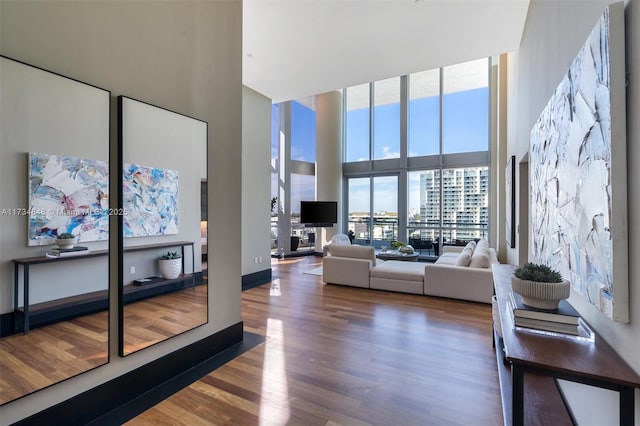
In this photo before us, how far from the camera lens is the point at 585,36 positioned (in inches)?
62.6

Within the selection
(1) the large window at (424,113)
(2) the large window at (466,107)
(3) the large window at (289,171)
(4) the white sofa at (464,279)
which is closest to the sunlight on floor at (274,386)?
(4) the white sofa at (464,279)

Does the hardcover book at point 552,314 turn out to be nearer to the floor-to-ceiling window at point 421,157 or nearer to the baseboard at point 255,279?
the baseboard at point 255,279

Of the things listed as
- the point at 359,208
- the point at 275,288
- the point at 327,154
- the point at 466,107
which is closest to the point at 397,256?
the point at 275,288

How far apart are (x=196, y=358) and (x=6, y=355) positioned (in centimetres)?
134

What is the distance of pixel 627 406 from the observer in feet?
3.50

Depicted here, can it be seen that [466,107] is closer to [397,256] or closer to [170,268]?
[397,256]

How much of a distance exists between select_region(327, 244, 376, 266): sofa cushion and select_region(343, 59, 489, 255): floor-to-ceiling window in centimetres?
389

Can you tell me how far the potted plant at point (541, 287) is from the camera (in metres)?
1.48

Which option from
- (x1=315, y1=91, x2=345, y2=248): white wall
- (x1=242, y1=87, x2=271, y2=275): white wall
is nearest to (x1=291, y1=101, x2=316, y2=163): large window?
(x1=315, y1=91, x2=345, y2=248): white wall

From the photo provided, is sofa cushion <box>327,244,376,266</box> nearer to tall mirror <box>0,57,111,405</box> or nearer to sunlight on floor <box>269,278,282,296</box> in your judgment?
sunlight on floor <box>269,278,282,296</box>

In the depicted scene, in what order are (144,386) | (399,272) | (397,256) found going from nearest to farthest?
(144,386), (399,272), (397,256)

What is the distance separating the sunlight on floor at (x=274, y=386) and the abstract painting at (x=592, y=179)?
1913mm

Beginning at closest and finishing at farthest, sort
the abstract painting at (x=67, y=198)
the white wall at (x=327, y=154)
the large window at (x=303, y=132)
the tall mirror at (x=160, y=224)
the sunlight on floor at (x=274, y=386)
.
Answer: the abstract painting at (x=67, y=198) → the sunlight on floor at (x=274, y=386) → the tall mirror at (x=160, y=224) → the large window at (x=303, y=132) → the white wall at (x=327, y=154)

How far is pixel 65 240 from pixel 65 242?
0.5 inches
